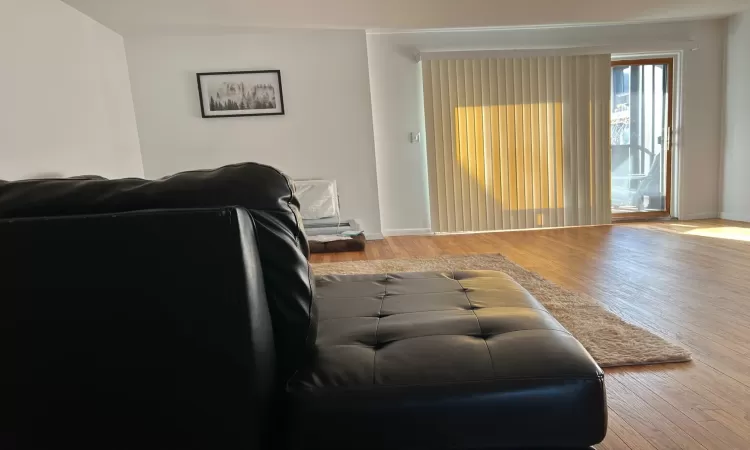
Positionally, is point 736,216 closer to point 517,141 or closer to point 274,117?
point 517,141

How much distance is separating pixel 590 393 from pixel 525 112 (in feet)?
14.5

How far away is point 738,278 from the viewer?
2.74m

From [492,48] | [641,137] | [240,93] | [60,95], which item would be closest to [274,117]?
[240,93]

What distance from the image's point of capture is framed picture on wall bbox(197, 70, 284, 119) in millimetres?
4512

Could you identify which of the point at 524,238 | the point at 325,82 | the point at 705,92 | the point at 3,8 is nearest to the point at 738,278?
the point at 524,238

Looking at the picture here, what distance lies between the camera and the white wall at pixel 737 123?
471cm

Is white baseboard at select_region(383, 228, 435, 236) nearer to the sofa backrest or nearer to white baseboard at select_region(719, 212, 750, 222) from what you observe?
white baseboard at select_region(719, 212, 750, 222)

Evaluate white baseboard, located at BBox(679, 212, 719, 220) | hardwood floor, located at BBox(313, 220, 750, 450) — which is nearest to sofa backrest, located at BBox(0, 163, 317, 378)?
hardwood floor, located at BBox(313, 220, 750, 450)

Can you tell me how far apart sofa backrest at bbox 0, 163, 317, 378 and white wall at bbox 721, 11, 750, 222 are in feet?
18.7

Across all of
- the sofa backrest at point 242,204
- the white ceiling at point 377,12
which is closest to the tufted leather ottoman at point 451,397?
the sofa backrest at point 242,204

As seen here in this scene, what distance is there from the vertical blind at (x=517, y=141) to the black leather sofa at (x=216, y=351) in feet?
12.8

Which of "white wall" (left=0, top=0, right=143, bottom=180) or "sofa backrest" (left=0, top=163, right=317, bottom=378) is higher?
"white wall" (left=0, top=0, right=143, bottom=180)

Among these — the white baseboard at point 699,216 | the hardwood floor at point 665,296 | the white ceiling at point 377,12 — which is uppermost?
the white ceiling at point 377,12

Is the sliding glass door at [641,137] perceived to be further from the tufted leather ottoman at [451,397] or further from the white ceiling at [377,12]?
the tufted leather ottoman at [451,397]
